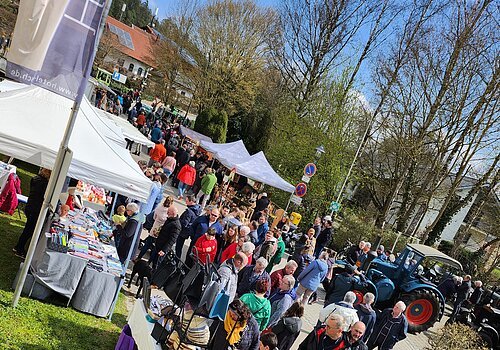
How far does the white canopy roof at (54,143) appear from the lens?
7145 millimetres

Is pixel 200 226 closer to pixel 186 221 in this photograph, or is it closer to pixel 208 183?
pixel 186 221

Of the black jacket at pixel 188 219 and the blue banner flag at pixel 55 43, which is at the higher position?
the blue banner flag at pixel 55 43

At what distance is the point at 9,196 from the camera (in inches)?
376

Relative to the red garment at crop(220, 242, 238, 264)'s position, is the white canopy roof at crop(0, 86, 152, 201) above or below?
above

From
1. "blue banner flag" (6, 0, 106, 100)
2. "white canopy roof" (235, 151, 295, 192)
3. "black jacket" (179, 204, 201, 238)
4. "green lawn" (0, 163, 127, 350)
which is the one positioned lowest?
"green lawn" (0, 163, 127, 350)

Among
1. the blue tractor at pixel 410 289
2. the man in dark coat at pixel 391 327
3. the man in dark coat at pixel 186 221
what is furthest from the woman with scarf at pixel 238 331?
the blue tractor at pixel 410 289

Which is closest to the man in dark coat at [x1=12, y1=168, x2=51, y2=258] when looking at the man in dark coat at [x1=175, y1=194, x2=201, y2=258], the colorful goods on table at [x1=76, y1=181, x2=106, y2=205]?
the colorful goods on table at [x1=76, y1=181, x2=106, y2=205]

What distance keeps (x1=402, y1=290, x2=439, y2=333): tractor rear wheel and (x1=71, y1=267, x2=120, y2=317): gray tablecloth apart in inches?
319

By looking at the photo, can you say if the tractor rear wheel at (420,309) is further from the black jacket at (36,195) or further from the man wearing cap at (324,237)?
the black jacket at (36,195)

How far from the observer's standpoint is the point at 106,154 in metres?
7.85

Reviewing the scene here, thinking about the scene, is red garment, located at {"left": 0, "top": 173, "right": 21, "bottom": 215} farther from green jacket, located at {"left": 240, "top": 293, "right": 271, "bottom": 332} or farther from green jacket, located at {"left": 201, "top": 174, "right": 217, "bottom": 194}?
green jacket, located at {"left": 201, "top": 174, "right": 217, "bottom": 194}

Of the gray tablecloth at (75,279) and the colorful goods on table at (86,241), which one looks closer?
the gray tablecloth at (75,279)

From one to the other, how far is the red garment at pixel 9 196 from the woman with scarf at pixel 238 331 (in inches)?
246

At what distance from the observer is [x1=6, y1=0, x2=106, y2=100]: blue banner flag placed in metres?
4.78
